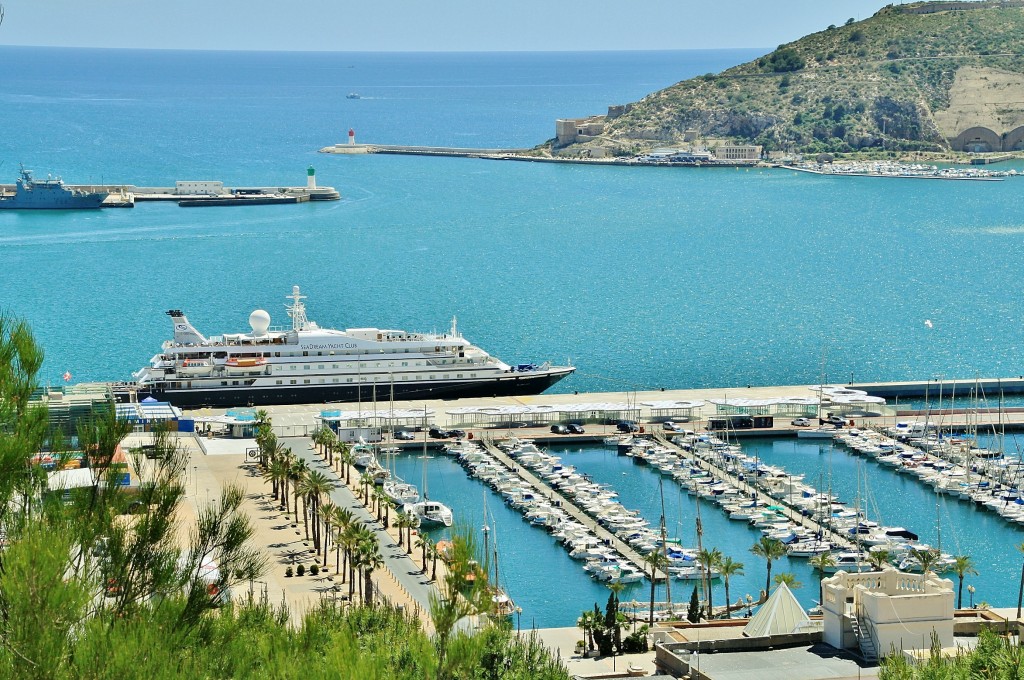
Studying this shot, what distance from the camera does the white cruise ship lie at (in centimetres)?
6322

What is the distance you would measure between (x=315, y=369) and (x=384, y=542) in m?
21.8

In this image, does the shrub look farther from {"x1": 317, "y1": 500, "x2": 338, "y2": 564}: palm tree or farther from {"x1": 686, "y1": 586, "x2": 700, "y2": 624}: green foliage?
{"x1": 317, "y1": 500, "x2": 338, "y2": 564}: palm tree

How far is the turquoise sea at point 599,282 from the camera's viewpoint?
52.5 m

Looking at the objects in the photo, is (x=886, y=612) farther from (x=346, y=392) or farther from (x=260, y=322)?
(x=260, y=322)

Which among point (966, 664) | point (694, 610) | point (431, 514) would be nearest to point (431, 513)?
point (431, 514)

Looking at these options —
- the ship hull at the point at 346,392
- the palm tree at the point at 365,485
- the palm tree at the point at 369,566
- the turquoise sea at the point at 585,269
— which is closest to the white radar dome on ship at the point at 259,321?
the ship hull at the point at 346,392

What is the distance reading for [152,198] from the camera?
133750mm

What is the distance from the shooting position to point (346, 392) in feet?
212

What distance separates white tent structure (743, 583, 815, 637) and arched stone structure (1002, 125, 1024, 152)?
154541mm

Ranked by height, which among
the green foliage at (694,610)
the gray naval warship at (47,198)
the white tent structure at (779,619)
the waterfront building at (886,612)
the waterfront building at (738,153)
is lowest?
the green foliage at (694,610)

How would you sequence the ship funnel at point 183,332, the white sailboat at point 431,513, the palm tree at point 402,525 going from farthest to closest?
the ship funnel at point 183,332 → the white sailboat at point 431,513 → the palm tree at point 402,525

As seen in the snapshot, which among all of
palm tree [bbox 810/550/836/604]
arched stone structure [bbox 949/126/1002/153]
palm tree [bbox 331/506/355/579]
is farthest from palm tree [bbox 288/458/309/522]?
arched stone structure [bbox 949/126/1002/153]

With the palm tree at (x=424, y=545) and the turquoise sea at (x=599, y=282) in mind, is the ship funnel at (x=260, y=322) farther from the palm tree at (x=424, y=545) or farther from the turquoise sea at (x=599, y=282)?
the palm tree at (x=424, y=545)

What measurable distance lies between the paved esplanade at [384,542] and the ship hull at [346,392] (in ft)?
27.8
